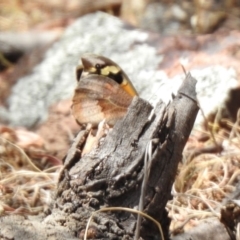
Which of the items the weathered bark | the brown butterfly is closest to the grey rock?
the brown butterfly

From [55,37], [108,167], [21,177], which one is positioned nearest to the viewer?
[108,167]

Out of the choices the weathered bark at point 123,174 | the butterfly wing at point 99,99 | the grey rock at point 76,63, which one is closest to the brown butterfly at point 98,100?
the butterfly wing at point 99,99

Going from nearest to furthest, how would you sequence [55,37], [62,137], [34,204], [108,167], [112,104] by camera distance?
[108,167]
[112,104]
[34,204]
[62,137]
[55,37]

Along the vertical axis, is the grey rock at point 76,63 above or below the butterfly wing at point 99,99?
below

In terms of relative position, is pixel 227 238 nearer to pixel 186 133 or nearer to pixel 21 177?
pixel 186 133

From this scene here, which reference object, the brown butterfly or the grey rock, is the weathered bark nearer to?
the brown butterfly

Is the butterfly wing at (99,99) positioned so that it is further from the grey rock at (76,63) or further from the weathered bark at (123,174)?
the grey rock at (76,63)

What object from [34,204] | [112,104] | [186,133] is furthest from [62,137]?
[186,133]

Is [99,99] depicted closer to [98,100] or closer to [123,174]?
[98,100]

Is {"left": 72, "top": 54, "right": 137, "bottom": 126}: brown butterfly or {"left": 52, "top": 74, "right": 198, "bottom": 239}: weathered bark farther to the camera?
{"left": 72, "top": 54, "right": 137, "bottom": 126}: brown butterfly
